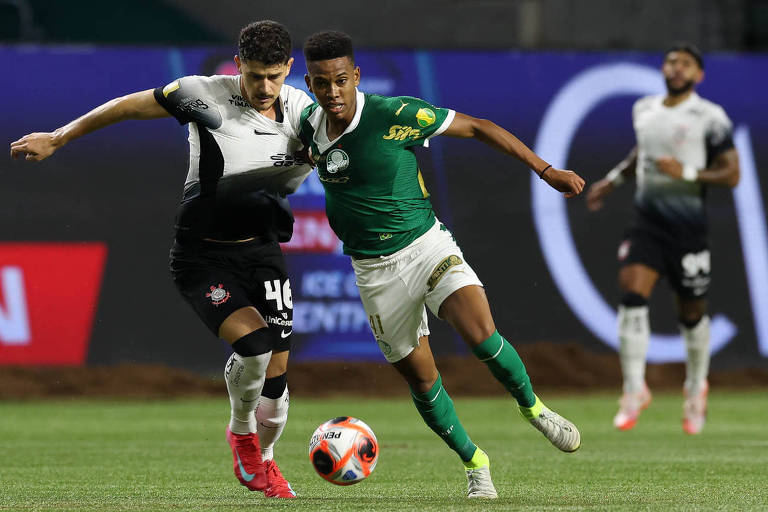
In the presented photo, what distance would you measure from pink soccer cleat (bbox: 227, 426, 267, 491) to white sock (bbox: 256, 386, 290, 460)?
0.15 m

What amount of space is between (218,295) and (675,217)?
549 centimetres

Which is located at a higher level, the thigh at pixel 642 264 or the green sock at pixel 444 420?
the green sock at pixel 444 420

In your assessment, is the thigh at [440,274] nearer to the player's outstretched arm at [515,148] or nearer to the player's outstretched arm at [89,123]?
the player's outstretched arm at [515,148]

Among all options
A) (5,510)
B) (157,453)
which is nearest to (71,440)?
(157,453)

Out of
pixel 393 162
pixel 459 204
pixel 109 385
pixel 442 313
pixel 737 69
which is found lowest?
pixel 109 385

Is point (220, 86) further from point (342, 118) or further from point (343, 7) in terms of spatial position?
point (343, 7)

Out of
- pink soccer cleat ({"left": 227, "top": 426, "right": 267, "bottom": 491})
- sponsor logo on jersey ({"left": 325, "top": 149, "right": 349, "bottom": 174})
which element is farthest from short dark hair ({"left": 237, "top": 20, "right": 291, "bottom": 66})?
pink soccer cleat ({"left": 227, "top": 426, "right": 267, "bottom": 491})

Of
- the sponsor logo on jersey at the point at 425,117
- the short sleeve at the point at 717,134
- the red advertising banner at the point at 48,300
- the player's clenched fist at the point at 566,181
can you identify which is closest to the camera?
the player's clenched fist at the point at 566,181

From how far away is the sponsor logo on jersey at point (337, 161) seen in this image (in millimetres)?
6832

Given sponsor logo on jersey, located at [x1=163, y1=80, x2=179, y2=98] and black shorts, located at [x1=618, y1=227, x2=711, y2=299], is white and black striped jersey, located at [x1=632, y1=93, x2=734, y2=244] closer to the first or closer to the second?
black shorts, located at [x1=618, y1=227, x2=711, y2=299]

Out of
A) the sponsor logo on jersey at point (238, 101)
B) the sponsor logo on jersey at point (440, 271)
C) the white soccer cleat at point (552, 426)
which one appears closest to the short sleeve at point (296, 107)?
→ the sponsor logo on jersey at point (238, 101)

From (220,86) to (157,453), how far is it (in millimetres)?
3295

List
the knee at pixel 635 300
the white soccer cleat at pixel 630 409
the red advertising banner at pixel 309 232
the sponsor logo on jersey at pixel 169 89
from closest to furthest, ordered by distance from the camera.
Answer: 1. the sponsor logo on jersey at pixel 169 89
2. the white soccer cleat at pixel 630 409
3. the knee at pixel 635 300
4. the red advertising banner at pixel 309 232

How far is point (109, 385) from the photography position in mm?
14398
